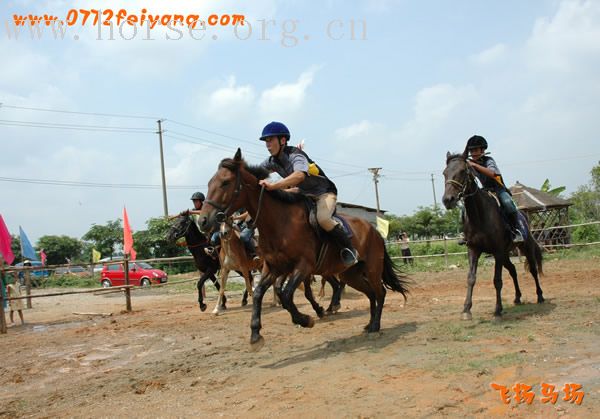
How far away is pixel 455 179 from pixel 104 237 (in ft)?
175

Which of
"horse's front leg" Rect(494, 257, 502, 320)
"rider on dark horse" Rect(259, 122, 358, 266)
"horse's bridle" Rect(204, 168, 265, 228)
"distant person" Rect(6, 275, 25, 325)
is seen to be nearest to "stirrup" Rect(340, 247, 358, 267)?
"rider on dark horse" Rect(259, 122, 358, 266)

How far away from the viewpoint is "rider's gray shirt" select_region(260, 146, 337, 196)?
252 inches

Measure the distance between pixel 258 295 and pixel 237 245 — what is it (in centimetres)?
578

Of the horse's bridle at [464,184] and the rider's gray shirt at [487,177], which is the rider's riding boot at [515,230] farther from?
the horse's bridle at [464,184]

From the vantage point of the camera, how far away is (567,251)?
20.4 meters

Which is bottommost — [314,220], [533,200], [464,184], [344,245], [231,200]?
[344,245]

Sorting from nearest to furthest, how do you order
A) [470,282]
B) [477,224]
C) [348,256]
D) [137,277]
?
[348,256], [470,282], [477,224], [137,277]

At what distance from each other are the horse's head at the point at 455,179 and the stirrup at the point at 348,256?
157 cm

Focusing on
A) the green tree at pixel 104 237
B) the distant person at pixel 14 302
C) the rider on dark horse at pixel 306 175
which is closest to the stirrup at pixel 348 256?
the rider on dark horse at pixel 306 175

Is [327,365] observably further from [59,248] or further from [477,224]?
[59,248]

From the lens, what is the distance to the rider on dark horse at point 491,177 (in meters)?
8.18

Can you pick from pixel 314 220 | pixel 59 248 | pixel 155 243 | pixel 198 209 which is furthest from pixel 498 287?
pixel 59 248

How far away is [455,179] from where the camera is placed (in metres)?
7.37

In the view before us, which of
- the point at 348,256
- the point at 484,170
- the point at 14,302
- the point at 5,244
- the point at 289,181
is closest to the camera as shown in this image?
the point at 289,181
